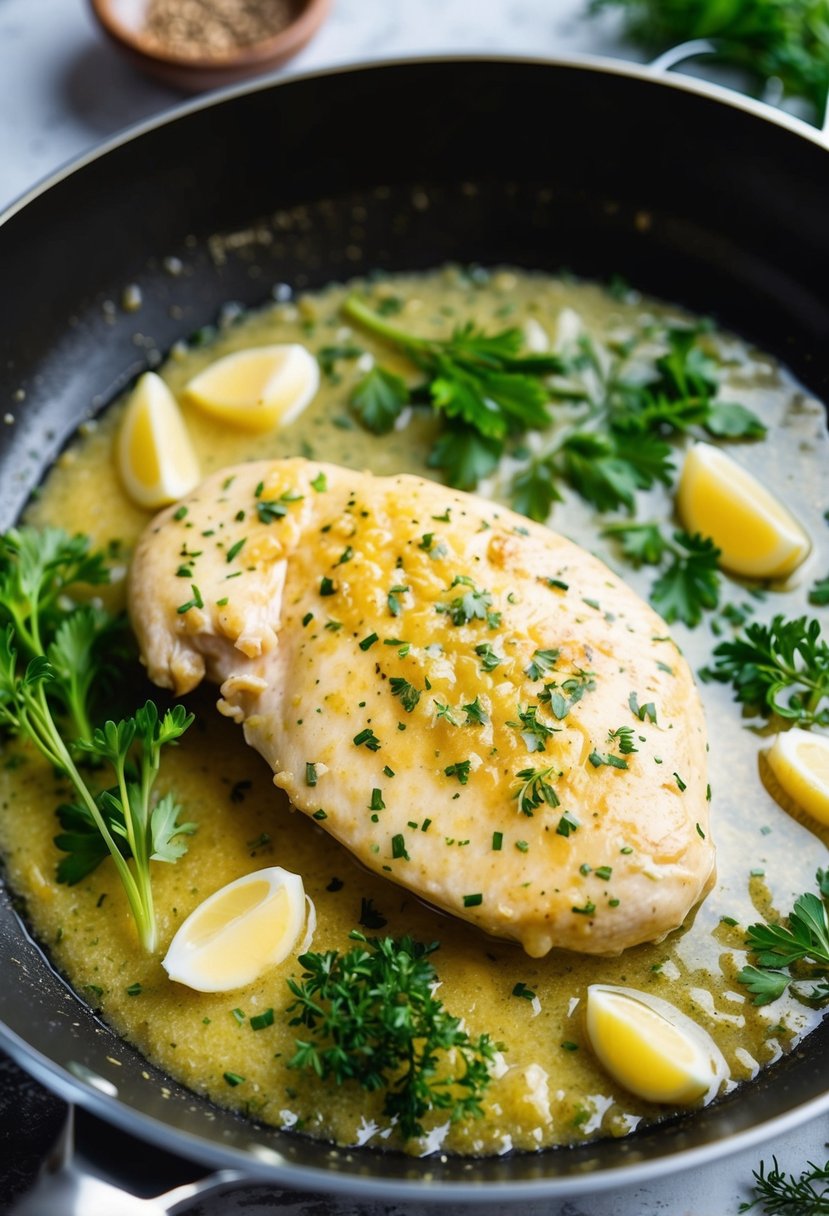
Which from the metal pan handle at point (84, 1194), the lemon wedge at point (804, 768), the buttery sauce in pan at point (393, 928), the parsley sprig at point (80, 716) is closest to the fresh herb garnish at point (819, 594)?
the buttery sauce in pan at point (393, 928)

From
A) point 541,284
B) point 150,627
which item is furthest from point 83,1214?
point 541,284

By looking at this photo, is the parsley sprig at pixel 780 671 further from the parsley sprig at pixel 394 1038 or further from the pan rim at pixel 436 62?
the pan rim at pixel 436 62

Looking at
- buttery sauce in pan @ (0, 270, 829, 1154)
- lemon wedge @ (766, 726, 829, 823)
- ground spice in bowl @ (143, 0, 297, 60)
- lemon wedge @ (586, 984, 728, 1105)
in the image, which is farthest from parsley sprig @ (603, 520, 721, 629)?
ground spice in bowl @ (143, 0, 297, 60)

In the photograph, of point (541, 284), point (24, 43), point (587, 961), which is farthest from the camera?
point (24, 43)

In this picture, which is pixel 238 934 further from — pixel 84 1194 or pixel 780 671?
pixel 780 671

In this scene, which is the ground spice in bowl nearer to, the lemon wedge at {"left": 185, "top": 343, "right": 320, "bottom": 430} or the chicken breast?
the lemon wedge at {"left": 185, "top": 343, "right": 320, "bottom": 430}

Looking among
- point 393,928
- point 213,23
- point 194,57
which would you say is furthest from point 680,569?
point 213,23

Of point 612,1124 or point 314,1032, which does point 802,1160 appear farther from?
point 314,1032
